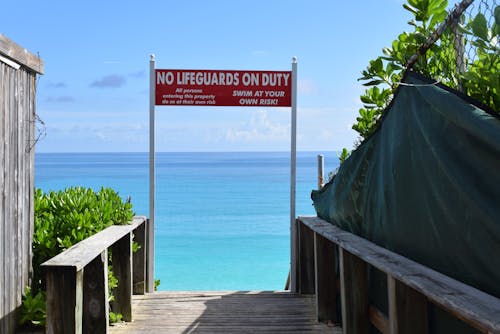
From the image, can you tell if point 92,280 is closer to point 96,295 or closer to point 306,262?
point 96,295

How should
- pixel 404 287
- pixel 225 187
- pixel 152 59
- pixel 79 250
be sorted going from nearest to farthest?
pixel 404 287, pixel 79 250, pixel 152 59, pixel 225 187

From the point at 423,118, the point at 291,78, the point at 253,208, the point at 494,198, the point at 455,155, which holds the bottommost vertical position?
the point at 253,208

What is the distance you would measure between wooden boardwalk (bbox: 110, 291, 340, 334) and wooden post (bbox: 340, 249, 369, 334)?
33.5 inches

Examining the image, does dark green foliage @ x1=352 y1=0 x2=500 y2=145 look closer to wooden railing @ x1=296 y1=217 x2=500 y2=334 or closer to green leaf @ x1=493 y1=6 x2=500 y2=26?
green leaf @ x1=493 y1=6 x2=500 y2=26

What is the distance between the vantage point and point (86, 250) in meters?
3.57

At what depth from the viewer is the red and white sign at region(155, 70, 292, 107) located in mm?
6621

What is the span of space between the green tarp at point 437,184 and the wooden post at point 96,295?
1803 mm

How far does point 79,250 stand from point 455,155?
7.31 feet

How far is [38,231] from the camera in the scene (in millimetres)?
4309

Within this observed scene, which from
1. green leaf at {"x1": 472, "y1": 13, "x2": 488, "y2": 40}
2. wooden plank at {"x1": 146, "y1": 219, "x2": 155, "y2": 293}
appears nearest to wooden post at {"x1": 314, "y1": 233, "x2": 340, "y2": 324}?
wooden plank at {"x1": 146, "y1": 219, "x2": 155, "y2": 293}

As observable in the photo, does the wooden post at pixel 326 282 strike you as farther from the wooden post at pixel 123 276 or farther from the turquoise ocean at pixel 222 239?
the turquoise ocean at pixel 222 239

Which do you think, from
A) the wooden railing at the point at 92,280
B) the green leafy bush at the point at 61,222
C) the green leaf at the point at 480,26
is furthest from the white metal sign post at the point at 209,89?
the green leaf at the point at 480,26

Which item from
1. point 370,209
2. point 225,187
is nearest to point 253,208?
point 225,187

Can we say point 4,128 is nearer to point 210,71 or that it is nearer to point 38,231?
point 38,231
